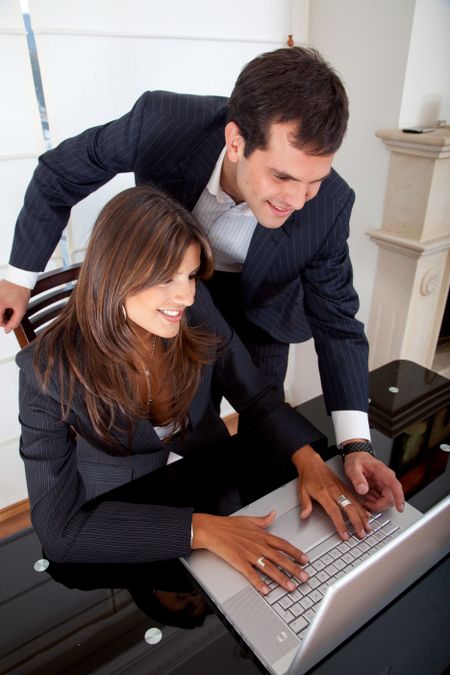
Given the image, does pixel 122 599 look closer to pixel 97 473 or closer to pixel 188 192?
pixel 97 473

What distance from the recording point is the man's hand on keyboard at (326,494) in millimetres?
838

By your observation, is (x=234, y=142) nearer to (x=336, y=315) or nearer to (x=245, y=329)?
(x=336, y=315)

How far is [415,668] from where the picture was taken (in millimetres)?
673

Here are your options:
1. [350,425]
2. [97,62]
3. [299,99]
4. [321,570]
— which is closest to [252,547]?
[321,570]

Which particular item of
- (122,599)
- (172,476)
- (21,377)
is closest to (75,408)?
(21,377)

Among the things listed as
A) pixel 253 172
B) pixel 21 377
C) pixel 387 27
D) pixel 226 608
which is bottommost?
pixel 226 608

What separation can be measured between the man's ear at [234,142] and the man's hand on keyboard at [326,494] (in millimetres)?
571

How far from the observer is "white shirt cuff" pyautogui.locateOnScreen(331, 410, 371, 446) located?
1.05m

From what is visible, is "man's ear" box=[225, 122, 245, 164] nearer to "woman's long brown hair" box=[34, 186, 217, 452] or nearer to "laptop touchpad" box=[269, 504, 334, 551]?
"woman's long brown hair" box=[34, 186, 217, 452]

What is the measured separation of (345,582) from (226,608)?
0.23 meters

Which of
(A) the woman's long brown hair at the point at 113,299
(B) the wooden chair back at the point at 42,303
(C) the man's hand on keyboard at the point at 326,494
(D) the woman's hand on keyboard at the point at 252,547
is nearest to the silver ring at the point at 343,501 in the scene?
(C) the man's hand on keyboard at the point at 326,494

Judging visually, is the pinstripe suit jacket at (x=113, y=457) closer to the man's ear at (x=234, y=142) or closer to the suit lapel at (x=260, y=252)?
the suit lapel at (x=260, y=252)

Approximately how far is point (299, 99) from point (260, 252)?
43cm

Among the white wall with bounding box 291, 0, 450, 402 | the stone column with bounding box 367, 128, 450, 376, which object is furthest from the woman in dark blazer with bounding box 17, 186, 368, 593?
the white wall with bounding box 291, 0, 450, 402
